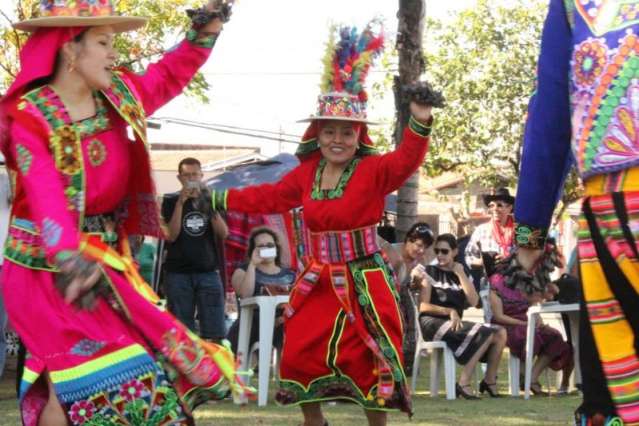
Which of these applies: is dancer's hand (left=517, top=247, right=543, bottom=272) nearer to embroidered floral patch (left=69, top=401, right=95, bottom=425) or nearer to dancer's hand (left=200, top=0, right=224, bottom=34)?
embroidered floral patch (left=69, top=401, right=95, bottom=425)

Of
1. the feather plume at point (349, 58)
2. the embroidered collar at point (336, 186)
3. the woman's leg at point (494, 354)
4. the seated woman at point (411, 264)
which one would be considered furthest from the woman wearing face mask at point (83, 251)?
the woman's leg at point (494, 354)

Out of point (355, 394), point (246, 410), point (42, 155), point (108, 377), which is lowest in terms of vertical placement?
point (246, 410)

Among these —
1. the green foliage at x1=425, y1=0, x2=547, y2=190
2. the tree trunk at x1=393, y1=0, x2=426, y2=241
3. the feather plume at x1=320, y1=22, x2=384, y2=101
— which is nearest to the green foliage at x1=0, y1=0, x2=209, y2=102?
the tree trunk at x1=393, y1=0, x2=426, y2=241

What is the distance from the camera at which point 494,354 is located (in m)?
11.1

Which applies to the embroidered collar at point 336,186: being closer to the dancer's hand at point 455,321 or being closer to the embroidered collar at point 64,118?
the embroidered collar at point 64,118

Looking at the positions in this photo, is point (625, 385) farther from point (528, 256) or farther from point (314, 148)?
point (314, 148)

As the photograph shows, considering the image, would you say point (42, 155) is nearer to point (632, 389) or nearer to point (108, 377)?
point (108, 377)

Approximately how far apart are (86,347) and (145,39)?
472 inches

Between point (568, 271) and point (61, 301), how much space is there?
7788 mm

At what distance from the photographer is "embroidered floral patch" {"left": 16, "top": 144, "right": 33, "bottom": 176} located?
4742mm

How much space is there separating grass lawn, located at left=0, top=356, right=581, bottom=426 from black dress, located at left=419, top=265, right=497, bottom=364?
43 centimetres

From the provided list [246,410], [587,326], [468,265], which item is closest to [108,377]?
[587,326]

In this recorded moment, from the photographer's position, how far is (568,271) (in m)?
11.9

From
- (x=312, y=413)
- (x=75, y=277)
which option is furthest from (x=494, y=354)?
(x=75, y=277)
